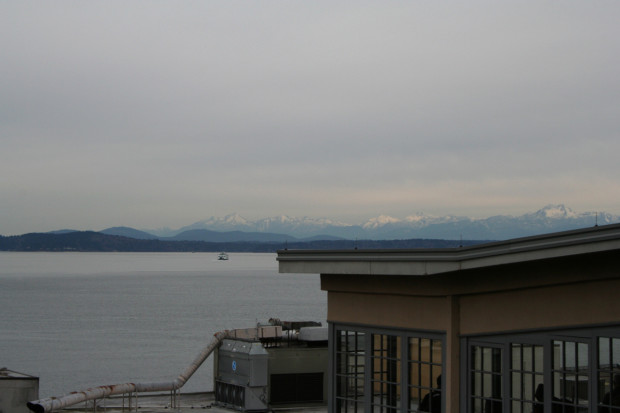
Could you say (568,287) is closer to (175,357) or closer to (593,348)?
(593,348)

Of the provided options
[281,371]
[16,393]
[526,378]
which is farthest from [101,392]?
[526,378]

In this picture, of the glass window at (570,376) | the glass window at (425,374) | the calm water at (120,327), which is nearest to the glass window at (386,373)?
the glass window at (425,374)

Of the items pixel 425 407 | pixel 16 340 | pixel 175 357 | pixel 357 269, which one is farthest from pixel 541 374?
pixel 16 340

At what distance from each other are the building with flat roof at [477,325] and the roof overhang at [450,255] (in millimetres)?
17

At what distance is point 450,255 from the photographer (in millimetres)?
12172

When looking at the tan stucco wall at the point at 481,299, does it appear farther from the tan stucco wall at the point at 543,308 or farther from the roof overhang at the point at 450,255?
the roof overhang at the point at 450,255

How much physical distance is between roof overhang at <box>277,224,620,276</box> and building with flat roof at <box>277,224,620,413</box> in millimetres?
17

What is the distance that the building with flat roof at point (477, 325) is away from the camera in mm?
10484

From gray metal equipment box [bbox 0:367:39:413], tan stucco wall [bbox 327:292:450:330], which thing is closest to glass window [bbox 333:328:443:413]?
tan stucco wall [bbox 327:292:450:330]

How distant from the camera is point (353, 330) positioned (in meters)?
14.5

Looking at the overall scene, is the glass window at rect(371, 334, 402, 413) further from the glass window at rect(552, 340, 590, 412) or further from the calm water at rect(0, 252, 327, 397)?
the calm water at rect(0, 252, 327, 397)

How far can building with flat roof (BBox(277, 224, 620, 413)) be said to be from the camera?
10484mm

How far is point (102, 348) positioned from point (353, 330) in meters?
72.9

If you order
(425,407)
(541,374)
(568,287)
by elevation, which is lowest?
(425,407)
